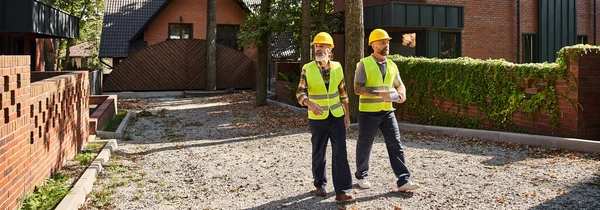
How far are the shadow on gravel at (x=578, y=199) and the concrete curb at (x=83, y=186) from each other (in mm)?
4754

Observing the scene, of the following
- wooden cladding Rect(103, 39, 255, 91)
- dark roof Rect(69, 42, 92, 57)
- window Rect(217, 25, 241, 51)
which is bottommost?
wooden cladding Rect(103, 39, 255, 91)

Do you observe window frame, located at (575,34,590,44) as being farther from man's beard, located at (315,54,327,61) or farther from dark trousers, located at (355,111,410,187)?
man's beard, located at (315,54,327,61)

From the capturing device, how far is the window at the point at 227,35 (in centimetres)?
3741

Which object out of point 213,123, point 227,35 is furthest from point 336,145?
point 227,35

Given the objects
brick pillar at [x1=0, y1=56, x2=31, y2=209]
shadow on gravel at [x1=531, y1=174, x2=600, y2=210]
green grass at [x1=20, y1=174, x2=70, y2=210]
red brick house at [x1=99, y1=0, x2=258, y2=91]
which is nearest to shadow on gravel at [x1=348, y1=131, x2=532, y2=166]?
shadow on gravel at [x1=531, y1=174, x2=600, y2=210]

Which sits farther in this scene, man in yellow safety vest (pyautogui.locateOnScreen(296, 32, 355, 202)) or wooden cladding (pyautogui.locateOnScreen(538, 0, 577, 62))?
wooden cladding (pyautogui.locateOnScreen(538, 0, 577, 62))

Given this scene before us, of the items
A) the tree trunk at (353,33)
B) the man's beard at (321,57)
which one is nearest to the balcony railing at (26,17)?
the tree trunk at (353,33)

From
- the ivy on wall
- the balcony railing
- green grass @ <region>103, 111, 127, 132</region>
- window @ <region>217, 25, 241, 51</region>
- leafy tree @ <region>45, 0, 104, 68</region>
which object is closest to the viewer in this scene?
the ivy on wall

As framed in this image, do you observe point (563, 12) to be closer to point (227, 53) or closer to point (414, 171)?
point (227, 53)

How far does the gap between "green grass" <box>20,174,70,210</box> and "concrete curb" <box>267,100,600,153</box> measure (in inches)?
296

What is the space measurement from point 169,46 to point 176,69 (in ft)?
3.92

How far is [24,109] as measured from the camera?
670 centimetres

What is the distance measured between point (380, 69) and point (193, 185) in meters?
2.89

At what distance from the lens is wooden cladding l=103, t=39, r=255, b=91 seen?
3053cm
